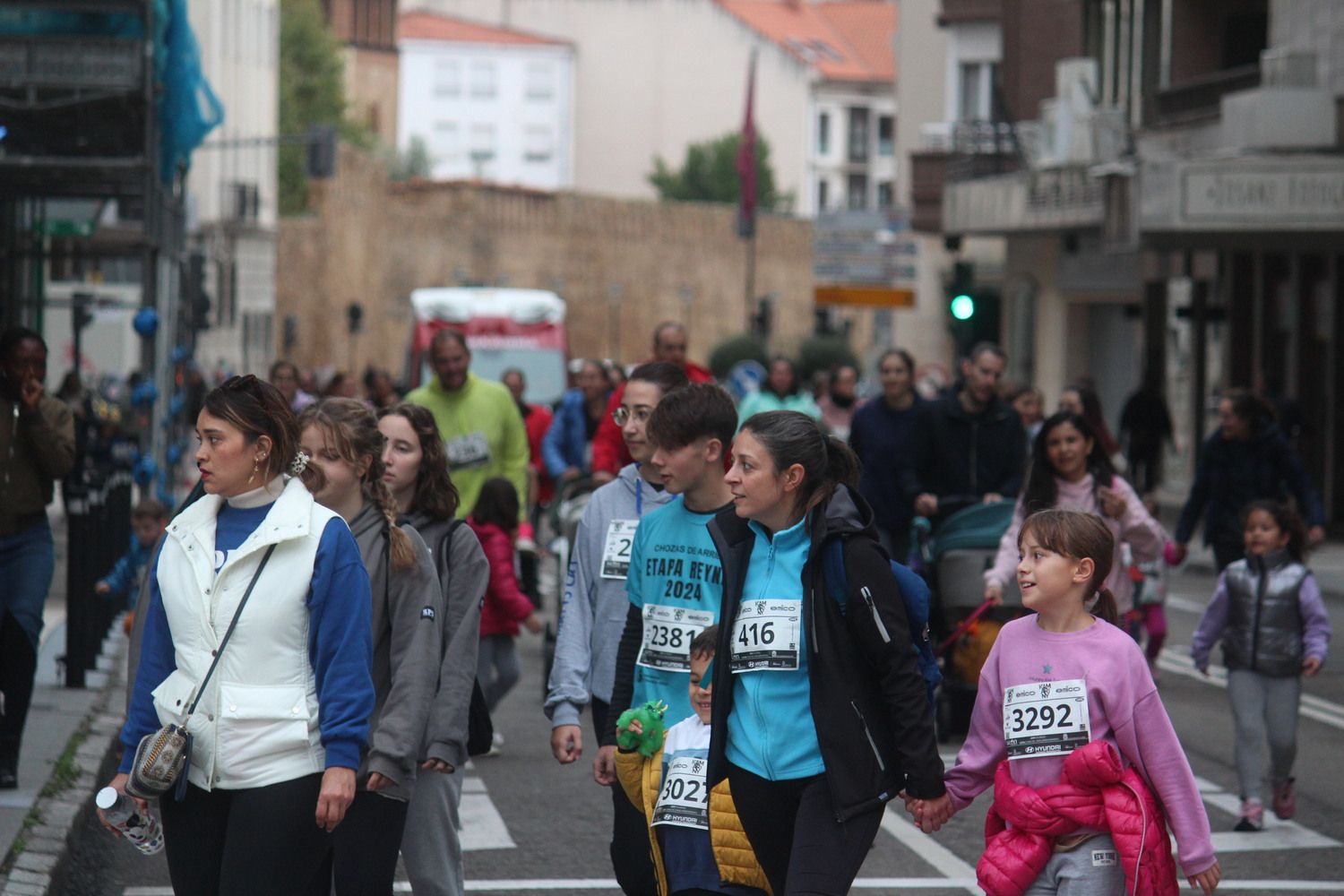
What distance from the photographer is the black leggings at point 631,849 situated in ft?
17.7

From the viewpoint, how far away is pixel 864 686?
4789 millimetres

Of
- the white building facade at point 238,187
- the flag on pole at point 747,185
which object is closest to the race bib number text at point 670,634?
the white building facade at point 238,187

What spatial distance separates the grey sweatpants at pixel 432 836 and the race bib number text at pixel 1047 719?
1441mm

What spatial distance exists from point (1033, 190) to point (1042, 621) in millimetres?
27457

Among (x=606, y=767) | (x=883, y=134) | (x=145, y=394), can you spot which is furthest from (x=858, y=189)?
(x=606, y=767)

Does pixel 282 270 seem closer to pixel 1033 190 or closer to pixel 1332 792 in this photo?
pixel 1033 190

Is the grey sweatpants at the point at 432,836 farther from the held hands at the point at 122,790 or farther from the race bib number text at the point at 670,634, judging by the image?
the held hands at the point at 122,790

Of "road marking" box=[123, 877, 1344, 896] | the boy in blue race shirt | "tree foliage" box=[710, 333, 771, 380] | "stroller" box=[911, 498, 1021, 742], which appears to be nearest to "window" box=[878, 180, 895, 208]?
"tree foliage" box=[710, 333, 771, 380]

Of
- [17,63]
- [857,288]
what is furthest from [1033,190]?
[17,63]

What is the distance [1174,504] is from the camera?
29.3 metres

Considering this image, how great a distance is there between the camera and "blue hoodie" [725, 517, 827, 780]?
4.79 metres

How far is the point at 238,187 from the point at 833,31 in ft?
257

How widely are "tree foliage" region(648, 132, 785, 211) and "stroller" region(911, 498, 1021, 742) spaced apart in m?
99.2

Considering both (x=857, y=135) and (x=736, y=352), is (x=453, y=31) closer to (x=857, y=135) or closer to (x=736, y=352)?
(x=857, y=135)
